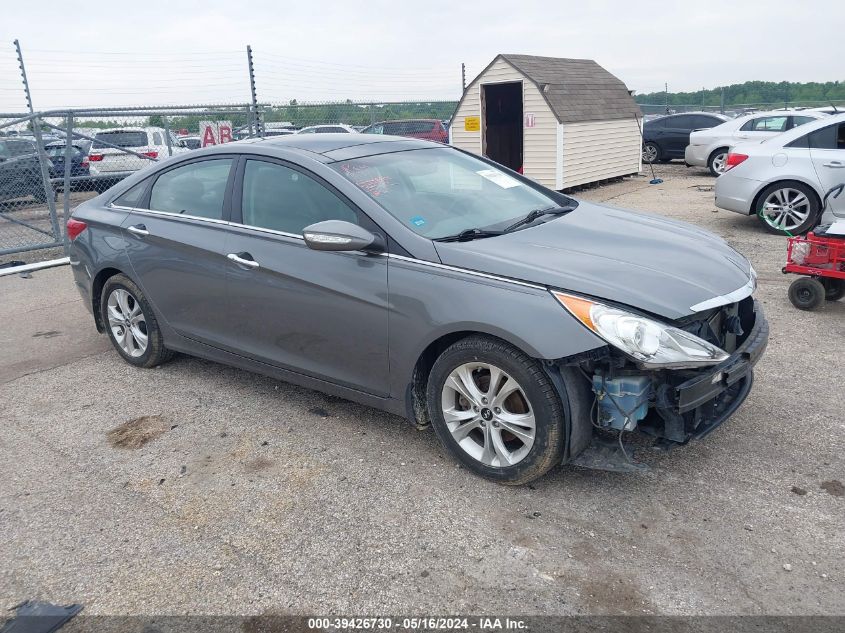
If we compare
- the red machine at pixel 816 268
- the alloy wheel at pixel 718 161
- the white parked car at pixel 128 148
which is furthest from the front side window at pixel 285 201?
the alloy wheel at pixel 718 161

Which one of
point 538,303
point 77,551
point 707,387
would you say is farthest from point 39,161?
point 707,387

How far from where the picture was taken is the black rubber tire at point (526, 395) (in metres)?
3.05

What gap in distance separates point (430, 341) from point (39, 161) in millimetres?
8359

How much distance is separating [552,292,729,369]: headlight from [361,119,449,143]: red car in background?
542 inches

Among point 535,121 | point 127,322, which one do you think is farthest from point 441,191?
point 535,121

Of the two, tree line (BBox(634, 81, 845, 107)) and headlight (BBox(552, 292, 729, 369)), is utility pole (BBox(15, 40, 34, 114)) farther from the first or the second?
tree line (BBox(634, 81, 845, 107))

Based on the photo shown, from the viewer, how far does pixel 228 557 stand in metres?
2.93

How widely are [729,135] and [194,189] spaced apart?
567 inches

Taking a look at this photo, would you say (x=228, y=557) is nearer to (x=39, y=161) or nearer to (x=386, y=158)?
(x=386, y=158)

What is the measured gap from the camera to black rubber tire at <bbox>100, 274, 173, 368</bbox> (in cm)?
481

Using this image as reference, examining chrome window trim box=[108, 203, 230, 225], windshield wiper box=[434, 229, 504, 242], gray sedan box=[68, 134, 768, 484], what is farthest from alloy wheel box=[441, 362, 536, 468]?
chrome window trim box=[108, 203, 230, 225]

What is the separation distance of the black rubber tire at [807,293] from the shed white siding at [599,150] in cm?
800

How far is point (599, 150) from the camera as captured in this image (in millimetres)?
14789

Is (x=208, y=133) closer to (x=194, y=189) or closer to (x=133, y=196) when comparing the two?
(x=133, y=196)
